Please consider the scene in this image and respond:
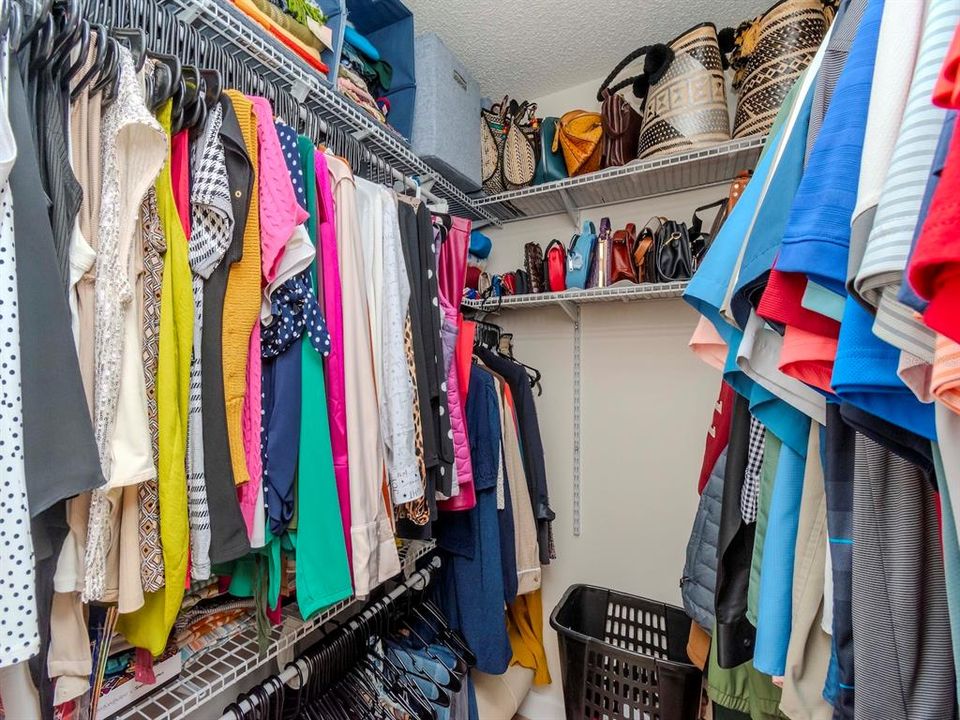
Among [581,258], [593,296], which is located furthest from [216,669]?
[581,258]

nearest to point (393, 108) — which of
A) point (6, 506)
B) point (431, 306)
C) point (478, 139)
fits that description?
point (478, 139)

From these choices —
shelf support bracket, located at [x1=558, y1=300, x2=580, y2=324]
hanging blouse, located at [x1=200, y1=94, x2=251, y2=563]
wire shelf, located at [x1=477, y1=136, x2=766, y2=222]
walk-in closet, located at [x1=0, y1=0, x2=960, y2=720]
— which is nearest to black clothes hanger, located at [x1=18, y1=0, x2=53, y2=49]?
walk-in closet, located at [x1=0, y1=0, x2=960, y2=720]

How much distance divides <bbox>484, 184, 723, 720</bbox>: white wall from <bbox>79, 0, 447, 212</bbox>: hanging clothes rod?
2.79 ft

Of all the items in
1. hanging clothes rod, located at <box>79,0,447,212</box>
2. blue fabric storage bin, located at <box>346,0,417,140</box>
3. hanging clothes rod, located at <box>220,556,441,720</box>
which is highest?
blue fabric storage bin, located at <box>346,0,417,140</box>

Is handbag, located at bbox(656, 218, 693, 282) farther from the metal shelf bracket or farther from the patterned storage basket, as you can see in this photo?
the metal shelf bracket

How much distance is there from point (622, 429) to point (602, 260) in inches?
25.5

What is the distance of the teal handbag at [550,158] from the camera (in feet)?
5.53

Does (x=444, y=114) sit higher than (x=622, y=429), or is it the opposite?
(x=444, y=114)

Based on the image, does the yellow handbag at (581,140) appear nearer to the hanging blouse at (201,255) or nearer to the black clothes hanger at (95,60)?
the hanging blouse at (201,255)

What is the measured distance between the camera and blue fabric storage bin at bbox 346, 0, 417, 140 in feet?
→ 4.78

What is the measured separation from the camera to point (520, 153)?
171 centimetres

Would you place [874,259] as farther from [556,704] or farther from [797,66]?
[556,704]

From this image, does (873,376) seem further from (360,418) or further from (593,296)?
(593,296)

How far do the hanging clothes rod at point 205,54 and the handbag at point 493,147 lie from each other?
56 centimetres
